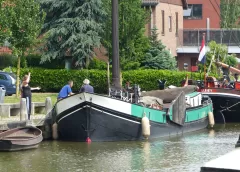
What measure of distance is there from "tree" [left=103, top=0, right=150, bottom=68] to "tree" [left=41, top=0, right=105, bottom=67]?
1.21 m

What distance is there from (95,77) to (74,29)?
314 centimetres

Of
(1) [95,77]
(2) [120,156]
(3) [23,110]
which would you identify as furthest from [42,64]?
(2) [120,156]

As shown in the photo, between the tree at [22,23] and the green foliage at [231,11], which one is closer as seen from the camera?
the tree at [22,23]

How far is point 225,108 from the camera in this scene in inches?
1336

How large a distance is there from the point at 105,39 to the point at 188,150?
19349mm

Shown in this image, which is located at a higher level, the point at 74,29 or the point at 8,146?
the point at 74,29

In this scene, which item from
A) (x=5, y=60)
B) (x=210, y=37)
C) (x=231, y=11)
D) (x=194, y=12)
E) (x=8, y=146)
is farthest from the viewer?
(x=194, y=12)

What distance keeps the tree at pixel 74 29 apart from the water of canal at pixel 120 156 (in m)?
17.6

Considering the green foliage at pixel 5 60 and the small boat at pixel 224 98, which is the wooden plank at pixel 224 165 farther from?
the green foliage at pixel 5 60

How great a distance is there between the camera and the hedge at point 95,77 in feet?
139

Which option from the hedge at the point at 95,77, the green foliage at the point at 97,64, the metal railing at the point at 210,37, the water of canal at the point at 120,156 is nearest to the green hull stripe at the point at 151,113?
the water of canal at the point at 120,156

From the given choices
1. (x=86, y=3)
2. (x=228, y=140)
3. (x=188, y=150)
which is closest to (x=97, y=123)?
(x=188, y=150)

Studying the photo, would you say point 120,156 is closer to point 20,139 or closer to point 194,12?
point 20,139

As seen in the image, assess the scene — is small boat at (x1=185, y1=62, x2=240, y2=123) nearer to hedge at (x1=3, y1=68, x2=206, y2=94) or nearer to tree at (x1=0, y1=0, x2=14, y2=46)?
hedge at (x1=3, y1=68, x2=206, y2=94)
